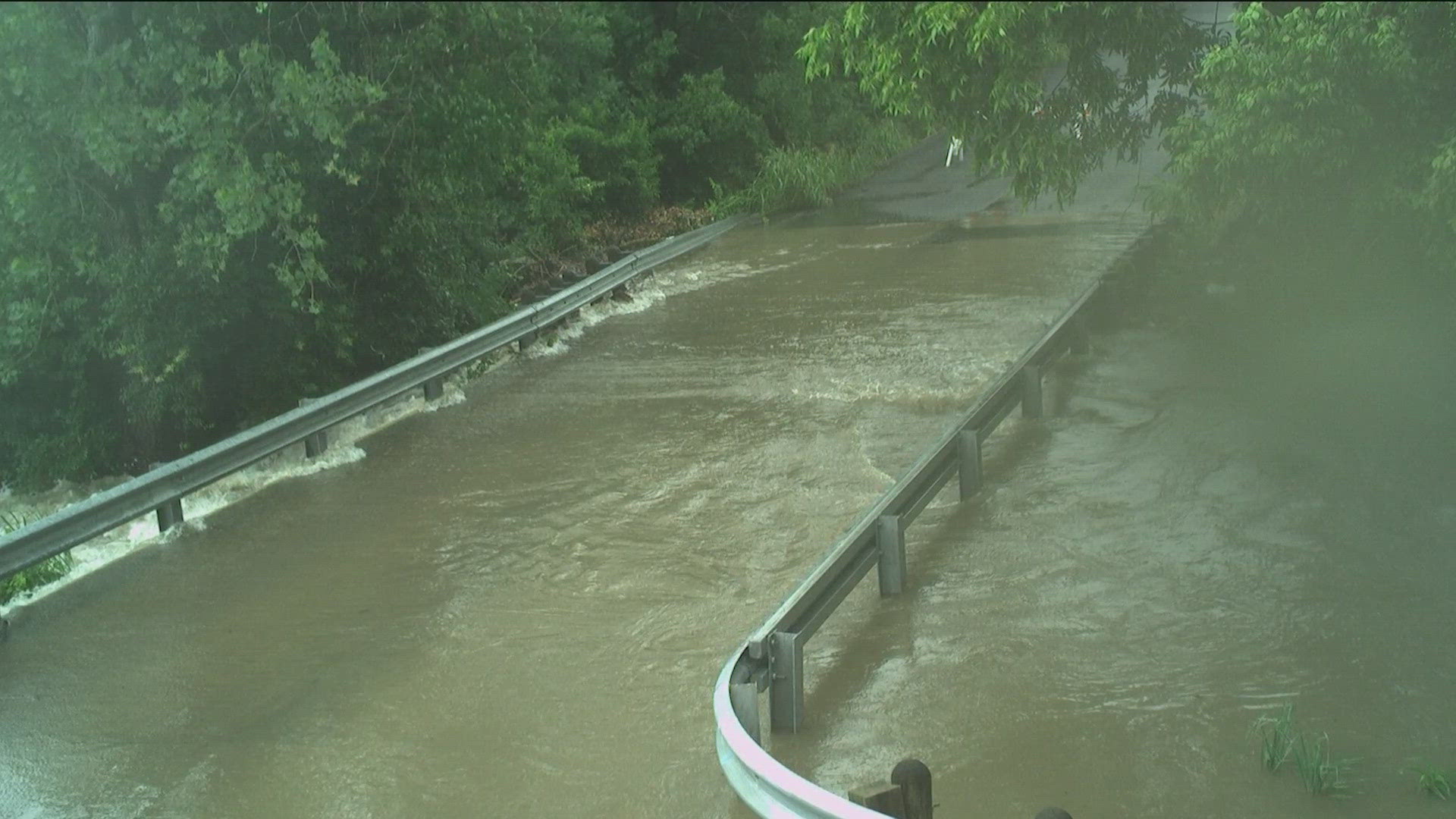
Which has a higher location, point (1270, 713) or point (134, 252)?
point (134, 252)

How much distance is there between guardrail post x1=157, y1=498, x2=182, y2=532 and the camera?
9.33 meters

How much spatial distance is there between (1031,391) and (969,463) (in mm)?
1913

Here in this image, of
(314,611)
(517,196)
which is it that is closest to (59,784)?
(314,611)

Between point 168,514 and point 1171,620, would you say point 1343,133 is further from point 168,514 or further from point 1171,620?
point 168,514

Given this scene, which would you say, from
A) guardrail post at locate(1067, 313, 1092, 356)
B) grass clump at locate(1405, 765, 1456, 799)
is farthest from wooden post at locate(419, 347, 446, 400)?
grass clump at locate(1405, 765, 1456, 799)

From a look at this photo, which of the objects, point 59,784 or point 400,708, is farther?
point 400,708

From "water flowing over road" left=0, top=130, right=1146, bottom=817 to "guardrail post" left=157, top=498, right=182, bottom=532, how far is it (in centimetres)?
21

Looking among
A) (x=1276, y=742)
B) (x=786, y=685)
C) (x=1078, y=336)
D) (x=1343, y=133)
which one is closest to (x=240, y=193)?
(x=786, y=685)

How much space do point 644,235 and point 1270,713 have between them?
1577 centimetres

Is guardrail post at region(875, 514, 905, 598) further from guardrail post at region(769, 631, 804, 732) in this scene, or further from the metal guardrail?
the metal guardrail

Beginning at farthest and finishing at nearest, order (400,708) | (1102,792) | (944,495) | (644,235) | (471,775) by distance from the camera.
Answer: (644,235) < (944,495) < (400,708) < (471,775) < (1102,792)

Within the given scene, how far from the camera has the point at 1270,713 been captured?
6.39 meters

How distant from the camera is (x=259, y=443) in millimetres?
10156

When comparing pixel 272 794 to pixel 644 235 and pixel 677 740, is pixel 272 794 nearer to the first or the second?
pixel 677 740
